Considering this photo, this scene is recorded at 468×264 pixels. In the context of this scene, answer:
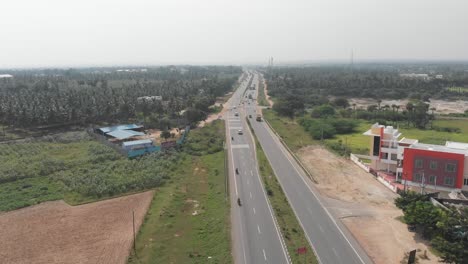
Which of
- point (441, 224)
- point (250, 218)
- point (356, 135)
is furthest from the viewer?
point (356, 135)

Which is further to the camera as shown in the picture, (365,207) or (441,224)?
(365,207)

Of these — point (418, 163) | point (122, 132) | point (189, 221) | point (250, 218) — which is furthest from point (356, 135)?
point (189, 221)

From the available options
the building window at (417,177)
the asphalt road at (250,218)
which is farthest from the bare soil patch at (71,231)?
the building window at (417,177)

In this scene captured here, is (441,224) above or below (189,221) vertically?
above

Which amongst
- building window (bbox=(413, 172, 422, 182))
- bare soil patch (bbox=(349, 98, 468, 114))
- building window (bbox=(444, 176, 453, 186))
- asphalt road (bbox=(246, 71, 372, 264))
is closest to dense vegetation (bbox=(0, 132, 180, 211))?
asphalt road (bbox=(246, 71, 372, 264))

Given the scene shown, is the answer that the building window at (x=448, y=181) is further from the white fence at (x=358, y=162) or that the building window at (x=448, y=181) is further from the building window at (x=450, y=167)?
the white fence at (x=358, y=162)

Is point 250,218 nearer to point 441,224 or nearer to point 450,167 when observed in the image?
point 441,224

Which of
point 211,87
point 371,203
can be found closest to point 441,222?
point 371,203
